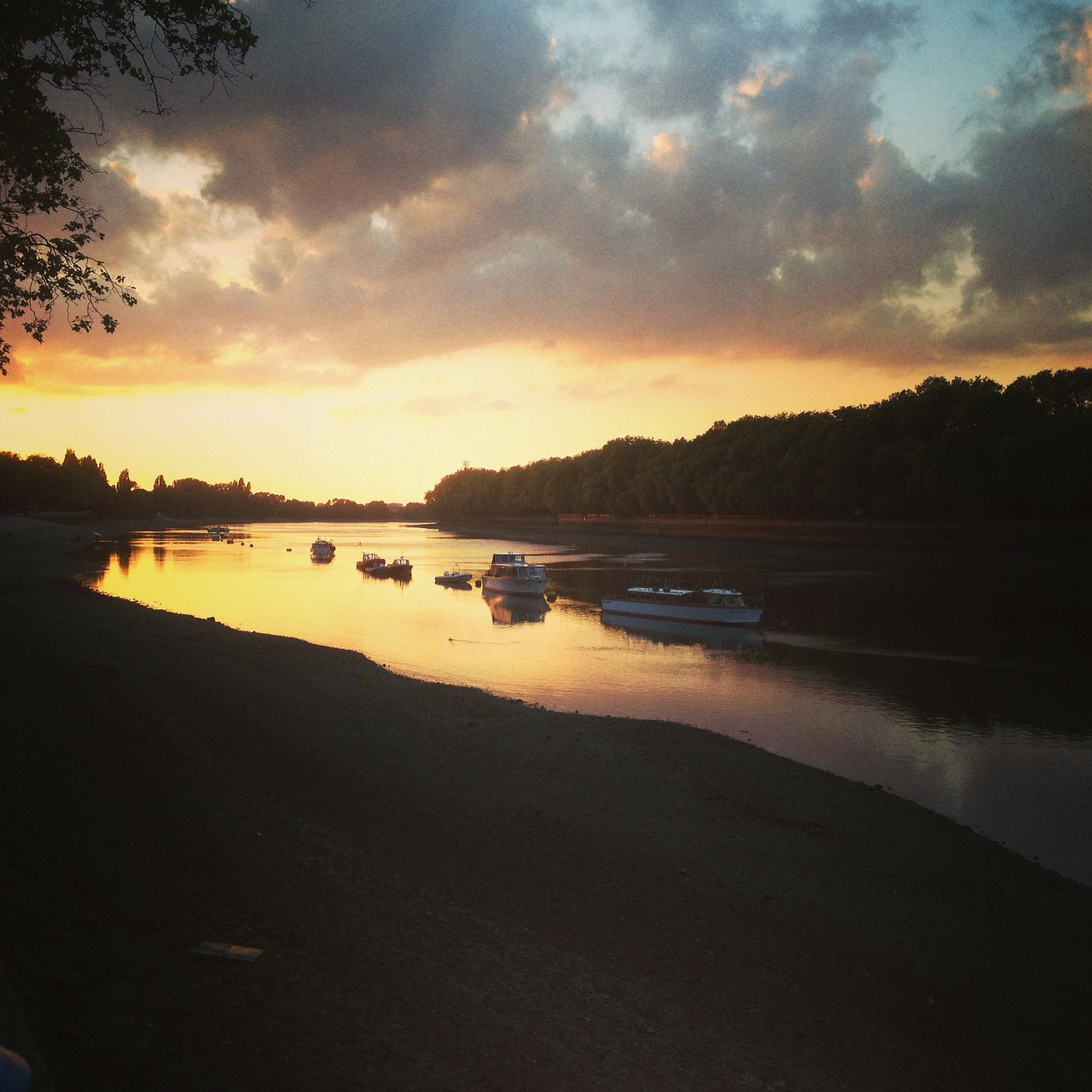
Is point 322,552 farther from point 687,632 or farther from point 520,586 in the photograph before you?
point 687,632

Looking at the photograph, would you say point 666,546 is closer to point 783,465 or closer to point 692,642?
point 783,465

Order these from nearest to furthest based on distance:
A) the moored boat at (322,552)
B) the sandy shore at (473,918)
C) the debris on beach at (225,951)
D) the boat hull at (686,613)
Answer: the sandy shore at (473,918) → the debris on beach at (225,951) → the boat hull at (686,613) → the moored boat at (322,552)

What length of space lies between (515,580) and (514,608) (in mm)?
5435

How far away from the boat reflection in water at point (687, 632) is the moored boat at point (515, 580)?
32.6 ft

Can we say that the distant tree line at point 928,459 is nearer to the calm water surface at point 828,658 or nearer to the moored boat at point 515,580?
the calm water surface at point 828,658

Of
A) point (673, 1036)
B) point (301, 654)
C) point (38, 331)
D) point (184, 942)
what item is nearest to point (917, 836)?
point (673, 1036)

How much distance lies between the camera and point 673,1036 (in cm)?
689

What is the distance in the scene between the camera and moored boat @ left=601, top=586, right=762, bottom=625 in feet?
155

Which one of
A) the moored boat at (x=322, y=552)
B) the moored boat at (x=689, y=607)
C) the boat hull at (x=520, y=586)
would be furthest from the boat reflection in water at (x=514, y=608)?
the moored boat at (x=322, y=552)

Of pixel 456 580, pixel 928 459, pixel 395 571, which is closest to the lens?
pixel 456 580

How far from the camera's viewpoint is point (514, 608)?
56.0 m

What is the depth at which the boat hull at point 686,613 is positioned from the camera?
46938mm

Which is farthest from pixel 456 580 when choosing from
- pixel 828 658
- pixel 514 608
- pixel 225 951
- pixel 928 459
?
pixel 225 951

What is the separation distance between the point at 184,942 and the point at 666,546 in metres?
131
